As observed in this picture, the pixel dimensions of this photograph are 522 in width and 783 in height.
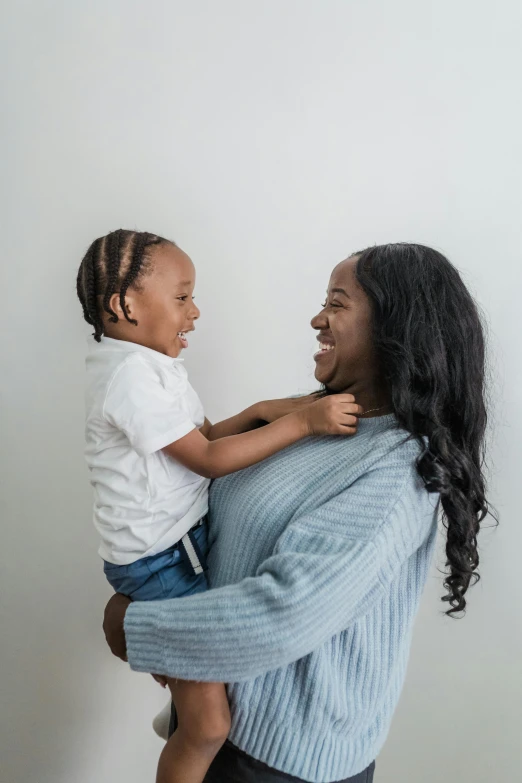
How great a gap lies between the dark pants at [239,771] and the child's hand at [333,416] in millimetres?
572

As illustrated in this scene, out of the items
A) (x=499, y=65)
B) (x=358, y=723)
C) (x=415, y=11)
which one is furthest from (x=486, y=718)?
(x=415, y=11)

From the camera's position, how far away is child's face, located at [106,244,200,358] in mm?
1264

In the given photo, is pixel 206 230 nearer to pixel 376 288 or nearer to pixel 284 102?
pixel 284 102

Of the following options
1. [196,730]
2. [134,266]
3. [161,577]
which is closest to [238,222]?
[134,266]

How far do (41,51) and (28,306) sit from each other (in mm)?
715

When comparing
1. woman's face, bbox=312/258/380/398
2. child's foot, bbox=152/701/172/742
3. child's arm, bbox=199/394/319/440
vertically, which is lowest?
child's foot, bbox=152/701/172/742

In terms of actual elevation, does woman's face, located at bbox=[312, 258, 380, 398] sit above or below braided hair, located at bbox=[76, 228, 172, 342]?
below

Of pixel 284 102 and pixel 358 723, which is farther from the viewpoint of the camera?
pixel 284 102

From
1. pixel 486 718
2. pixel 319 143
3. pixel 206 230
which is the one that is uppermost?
pixel 319 143

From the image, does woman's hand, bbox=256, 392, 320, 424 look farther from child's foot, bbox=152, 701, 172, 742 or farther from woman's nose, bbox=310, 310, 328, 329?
child's foot, bbox=152, 701, 172, 742

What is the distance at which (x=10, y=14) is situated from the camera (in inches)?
68.0

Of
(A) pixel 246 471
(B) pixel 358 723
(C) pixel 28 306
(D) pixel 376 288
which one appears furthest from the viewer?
(C) pixel 28 306

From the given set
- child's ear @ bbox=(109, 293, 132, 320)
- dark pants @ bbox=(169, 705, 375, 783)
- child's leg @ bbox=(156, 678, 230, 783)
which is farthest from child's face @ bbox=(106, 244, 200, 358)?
dark pants @ bbox=(169, 705, 375, 783)

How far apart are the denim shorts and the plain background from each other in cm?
63
